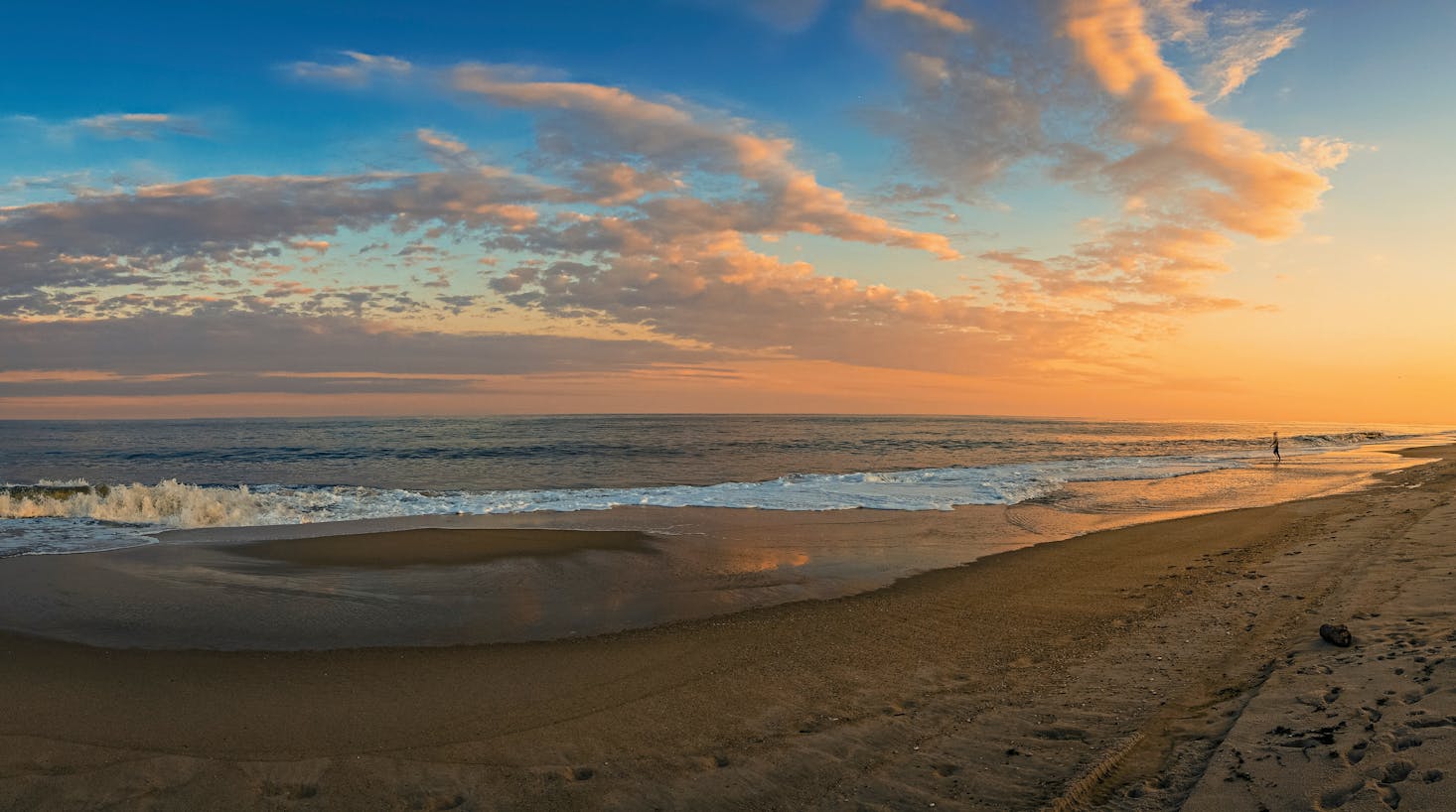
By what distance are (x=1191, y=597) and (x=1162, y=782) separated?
6.45 metres

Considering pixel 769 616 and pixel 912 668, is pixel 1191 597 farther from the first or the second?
pixel 769 616

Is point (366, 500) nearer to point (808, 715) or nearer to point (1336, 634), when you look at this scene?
point (808, 715)

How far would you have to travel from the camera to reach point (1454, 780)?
13.6 ft

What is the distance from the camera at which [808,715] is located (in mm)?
→ 6262

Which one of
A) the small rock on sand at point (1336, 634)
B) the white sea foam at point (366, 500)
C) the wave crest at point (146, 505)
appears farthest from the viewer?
the wave crest at point (146, 505)

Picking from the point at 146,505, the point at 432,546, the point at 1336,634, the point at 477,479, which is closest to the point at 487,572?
the point at 432,546

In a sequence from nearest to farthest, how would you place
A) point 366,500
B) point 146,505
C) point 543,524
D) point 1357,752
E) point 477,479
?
point 1357,752 → point 543,524 → point 146,505 → point 366,500 → point 477,479

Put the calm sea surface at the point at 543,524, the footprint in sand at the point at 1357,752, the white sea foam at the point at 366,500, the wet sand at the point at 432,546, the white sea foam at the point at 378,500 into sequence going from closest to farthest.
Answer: the footprint in sand at the point at 1357,752, the calm sea surface at the point at 543,524, the wet sand at the point at 432,546, the white sea foam at the point at 366,500, the white sea foam at the point at 378,500

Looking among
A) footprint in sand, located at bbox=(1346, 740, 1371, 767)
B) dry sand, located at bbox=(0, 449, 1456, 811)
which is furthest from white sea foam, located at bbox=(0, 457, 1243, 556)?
footprint in sand, located at bbox=(1346, 740, 1371, 767)

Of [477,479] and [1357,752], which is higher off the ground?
[1357,752]

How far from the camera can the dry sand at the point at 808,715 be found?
16.0ft

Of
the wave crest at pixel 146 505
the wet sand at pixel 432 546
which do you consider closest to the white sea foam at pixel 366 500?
the wave crest at pixel 146 505

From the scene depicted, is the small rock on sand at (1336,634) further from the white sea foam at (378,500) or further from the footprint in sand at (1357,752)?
the white sea foam at (378,500)

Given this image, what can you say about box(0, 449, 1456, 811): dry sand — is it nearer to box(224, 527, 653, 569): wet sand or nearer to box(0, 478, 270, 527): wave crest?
box(224, 527, 653, 569): wet sand
